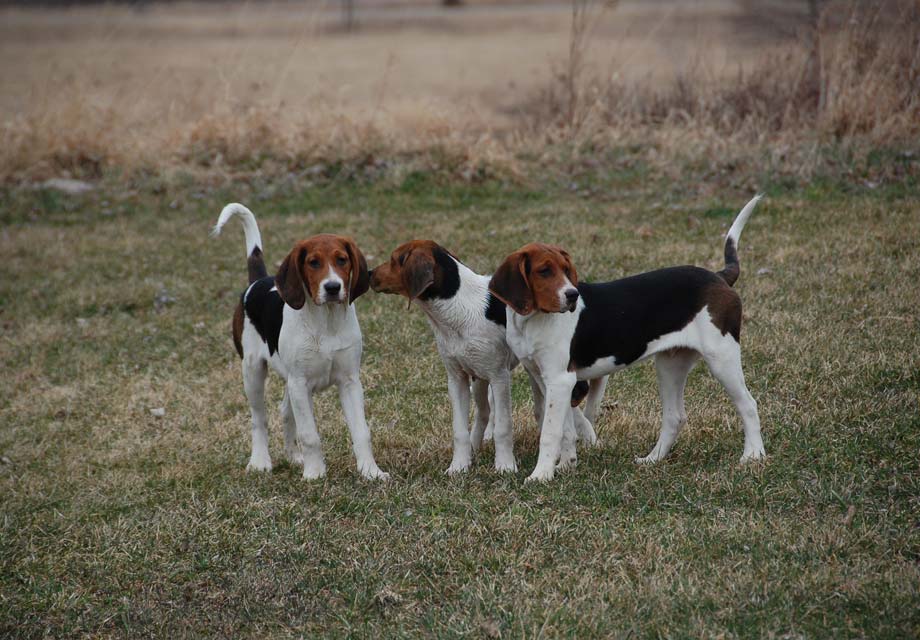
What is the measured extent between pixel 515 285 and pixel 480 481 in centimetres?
109

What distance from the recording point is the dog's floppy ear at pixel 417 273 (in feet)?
17.4

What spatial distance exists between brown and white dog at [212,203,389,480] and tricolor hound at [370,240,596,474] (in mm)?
250

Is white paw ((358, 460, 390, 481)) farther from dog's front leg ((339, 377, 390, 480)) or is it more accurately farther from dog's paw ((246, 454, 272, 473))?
dog's paw ((246, 454, 272, 473))

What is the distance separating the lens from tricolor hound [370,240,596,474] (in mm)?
5379

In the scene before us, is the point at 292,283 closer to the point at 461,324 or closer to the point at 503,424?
the point at 461,324

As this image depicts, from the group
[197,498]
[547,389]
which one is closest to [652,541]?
[547,389]

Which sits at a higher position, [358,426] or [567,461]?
[358,426]

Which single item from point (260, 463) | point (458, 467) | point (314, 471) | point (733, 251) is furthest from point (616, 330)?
point (260, 463)

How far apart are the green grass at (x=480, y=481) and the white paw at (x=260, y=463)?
0.28 ft

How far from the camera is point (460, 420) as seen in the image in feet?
18.5

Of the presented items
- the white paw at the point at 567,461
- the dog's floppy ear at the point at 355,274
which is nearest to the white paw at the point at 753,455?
the white paw at the point at 567,461

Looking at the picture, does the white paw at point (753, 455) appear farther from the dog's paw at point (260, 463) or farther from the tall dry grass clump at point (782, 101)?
the tall dry grass clump at point (782, 101)

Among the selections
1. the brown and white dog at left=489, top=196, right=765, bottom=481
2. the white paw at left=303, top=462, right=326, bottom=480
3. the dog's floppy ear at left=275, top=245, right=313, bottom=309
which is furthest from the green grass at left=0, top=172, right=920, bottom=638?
the dog's floppy ear at left=275, top=245, right=313, bottom=309

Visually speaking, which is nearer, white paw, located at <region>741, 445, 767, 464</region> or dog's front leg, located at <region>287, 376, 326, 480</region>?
white paw, located at <region>741, 445, 767, 464</region>
